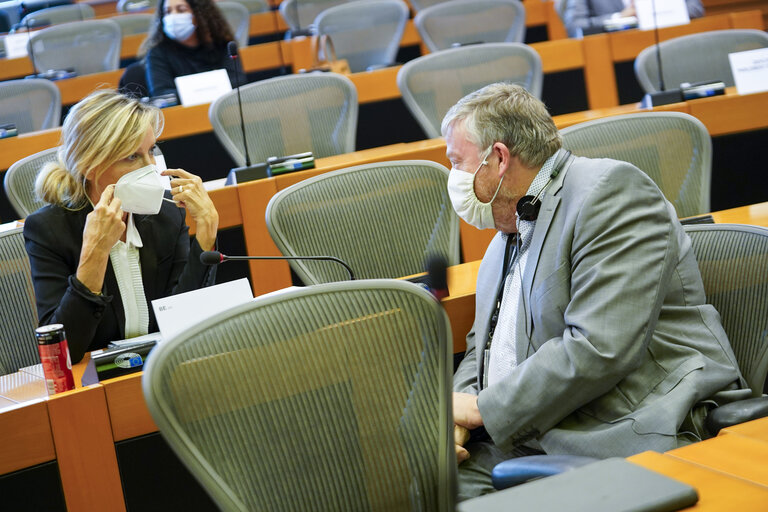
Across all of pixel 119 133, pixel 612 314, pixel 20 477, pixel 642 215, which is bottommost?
pixel 20 477

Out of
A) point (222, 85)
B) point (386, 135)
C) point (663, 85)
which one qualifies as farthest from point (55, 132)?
point (663, 85)

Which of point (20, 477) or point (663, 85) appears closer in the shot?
point (20, 477)

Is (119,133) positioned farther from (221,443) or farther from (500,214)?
(221,443)

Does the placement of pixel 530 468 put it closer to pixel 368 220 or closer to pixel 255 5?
pixel 368 220

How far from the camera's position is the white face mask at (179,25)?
15.8 feet

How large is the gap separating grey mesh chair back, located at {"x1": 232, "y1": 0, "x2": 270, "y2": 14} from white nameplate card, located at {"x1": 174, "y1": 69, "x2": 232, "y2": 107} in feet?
9.02

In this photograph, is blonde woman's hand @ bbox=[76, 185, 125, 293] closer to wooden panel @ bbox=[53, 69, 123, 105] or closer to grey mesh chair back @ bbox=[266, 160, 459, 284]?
grey mesh chair back @ bbox=[266, 160, 459, 284]

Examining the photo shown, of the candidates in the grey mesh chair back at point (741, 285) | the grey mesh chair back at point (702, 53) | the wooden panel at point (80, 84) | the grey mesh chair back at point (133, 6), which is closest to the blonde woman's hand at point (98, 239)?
the grey mesh chair back at point (741, 285)

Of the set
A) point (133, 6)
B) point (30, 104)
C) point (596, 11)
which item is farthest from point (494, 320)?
point (133, 6)

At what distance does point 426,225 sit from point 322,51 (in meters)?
2.68

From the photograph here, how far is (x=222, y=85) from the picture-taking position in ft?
14.4

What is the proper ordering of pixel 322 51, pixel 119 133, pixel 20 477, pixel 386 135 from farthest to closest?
pixel 322 51 → pixel 386 135 → pixel 119 133 → pixel 20 477

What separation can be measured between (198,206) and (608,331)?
4.11 ft

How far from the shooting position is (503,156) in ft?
6.46
